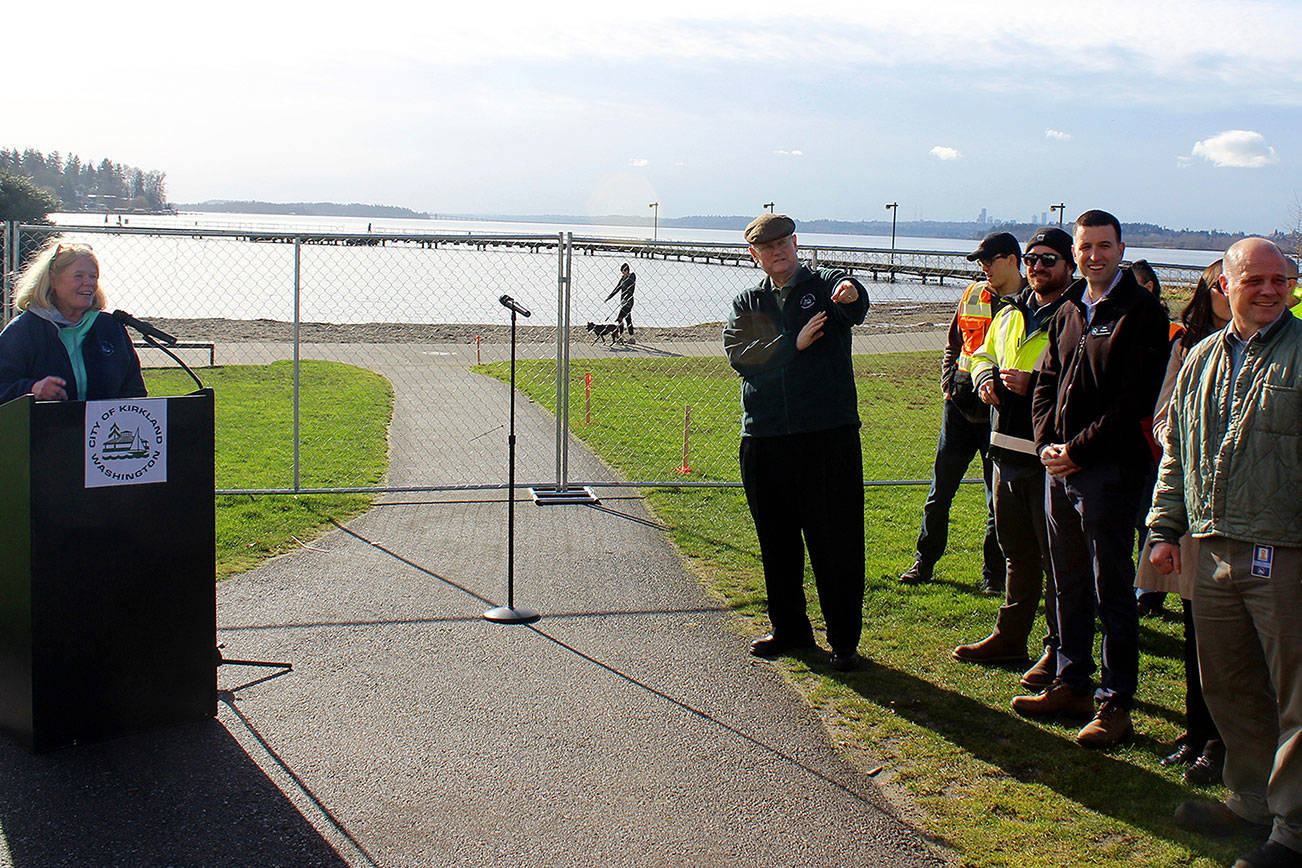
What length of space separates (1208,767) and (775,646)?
220 cm

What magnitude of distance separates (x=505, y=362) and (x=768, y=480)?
47.1 ft

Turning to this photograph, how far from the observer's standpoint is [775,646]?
5.73m

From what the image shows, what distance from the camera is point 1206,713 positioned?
4.40 m

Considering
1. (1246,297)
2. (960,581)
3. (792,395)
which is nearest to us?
(1246,297)

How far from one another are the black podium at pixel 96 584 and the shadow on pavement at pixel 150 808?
15 centimetres

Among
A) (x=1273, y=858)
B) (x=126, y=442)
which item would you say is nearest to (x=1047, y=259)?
(x=1273, y=858)

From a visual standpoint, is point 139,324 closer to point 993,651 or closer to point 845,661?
point 845,661

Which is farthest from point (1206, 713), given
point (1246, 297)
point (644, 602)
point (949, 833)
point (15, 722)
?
point (15, 722)

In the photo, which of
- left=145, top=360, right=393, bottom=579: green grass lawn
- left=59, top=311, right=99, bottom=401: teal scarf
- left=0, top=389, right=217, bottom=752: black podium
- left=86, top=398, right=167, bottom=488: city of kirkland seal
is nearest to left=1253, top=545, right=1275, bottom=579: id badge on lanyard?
left=0, top=389, right=217, bottom=752: black podium

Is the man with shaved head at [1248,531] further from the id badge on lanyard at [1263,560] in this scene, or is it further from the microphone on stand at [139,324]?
the microphone on stand at [139,324]

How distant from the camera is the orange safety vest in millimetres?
6188

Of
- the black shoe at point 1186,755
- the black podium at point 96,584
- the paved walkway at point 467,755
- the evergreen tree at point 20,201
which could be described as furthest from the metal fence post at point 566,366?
the evergreen tree at point 20,201

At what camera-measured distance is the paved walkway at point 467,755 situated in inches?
144

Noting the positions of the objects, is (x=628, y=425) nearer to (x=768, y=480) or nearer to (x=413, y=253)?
(x=413, y=253)
